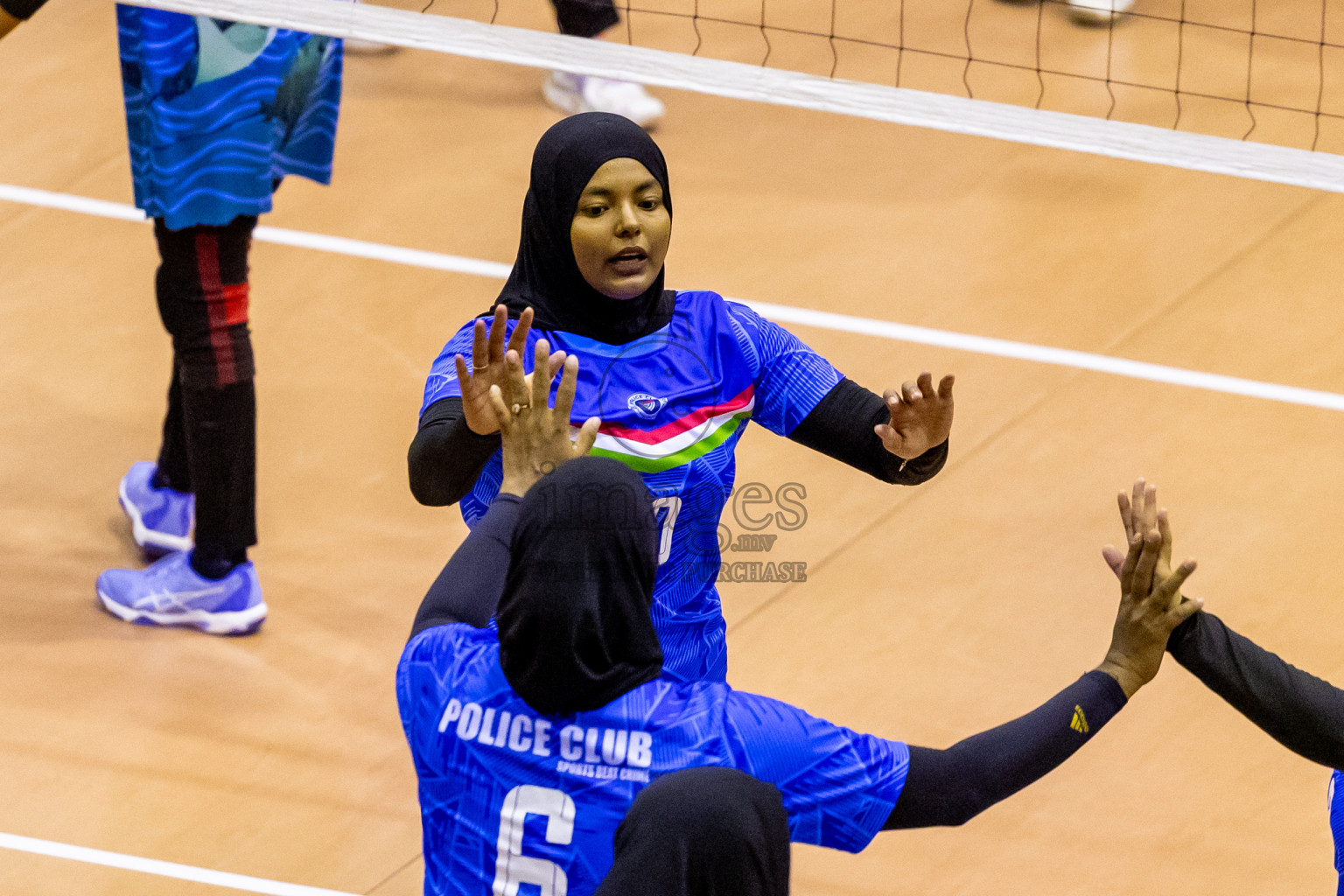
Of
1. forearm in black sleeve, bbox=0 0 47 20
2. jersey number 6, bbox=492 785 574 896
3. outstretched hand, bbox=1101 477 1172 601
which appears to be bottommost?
jersey number 6, bbox=492 785 574 896

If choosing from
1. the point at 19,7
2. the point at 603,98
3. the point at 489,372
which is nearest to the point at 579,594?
the point at 489,372

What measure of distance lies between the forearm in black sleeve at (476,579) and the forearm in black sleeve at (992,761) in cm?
77

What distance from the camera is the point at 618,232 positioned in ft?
10.4

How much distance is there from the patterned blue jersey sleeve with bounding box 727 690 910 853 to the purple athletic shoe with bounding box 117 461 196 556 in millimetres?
3029

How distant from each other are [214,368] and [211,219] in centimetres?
43

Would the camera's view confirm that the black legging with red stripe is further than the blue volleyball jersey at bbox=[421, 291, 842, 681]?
Yes

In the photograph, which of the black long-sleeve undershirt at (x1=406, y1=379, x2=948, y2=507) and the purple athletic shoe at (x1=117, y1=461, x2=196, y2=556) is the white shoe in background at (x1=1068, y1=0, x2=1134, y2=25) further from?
the black long-sleeve undershirt at (x1=406, y1=379, x2=948, y2=507)

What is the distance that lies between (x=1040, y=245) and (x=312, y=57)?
3141 mm

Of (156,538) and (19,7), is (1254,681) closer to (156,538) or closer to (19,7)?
(19,7)

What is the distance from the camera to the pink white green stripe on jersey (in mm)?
3162

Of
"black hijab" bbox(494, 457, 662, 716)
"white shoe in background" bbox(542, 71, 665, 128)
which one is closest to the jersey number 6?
"black hijab" bbox(494, 457, 662, 716)

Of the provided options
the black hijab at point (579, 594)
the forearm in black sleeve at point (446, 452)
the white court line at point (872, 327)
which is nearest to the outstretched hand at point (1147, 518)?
the black hijab at point (579, 594)

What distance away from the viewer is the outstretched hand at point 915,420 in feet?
10.3

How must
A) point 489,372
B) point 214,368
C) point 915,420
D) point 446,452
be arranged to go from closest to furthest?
point 489,372 → point 446,452 → point 915,420 → point 214,368
